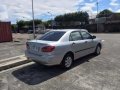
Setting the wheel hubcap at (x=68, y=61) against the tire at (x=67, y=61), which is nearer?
the tire at (x=67, y=61)

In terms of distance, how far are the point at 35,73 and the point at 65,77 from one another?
4.06ft

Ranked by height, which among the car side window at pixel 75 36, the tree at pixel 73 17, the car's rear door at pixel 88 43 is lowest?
the car's rear door at pixel 88 43

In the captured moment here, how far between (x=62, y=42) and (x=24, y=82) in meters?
2.08

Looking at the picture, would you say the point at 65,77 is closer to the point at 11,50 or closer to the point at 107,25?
the point at 11,50

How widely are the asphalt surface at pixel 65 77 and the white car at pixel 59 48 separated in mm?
465

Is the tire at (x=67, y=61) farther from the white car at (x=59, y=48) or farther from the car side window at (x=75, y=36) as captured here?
the car side window at (x=75, y=36)

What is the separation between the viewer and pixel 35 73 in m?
6.94

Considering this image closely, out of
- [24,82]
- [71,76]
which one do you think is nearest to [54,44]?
[71,76]

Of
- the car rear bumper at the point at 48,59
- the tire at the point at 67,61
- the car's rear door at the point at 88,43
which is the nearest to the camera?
the car rear bumper at the point at 48,59

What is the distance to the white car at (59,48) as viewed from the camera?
659 centimetres

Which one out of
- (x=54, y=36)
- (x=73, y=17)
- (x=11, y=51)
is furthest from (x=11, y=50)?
(x=73, y=17)

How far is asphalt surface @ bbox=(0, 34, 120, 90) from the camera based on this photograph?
5.55m

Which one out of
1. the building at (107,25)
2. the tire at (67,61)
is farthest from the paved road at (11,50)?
the building at (107,25)

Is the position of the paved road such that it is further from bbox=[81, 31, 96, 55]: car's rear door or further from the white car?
bbox=[81, 31, 96, 55]: car's rear door
